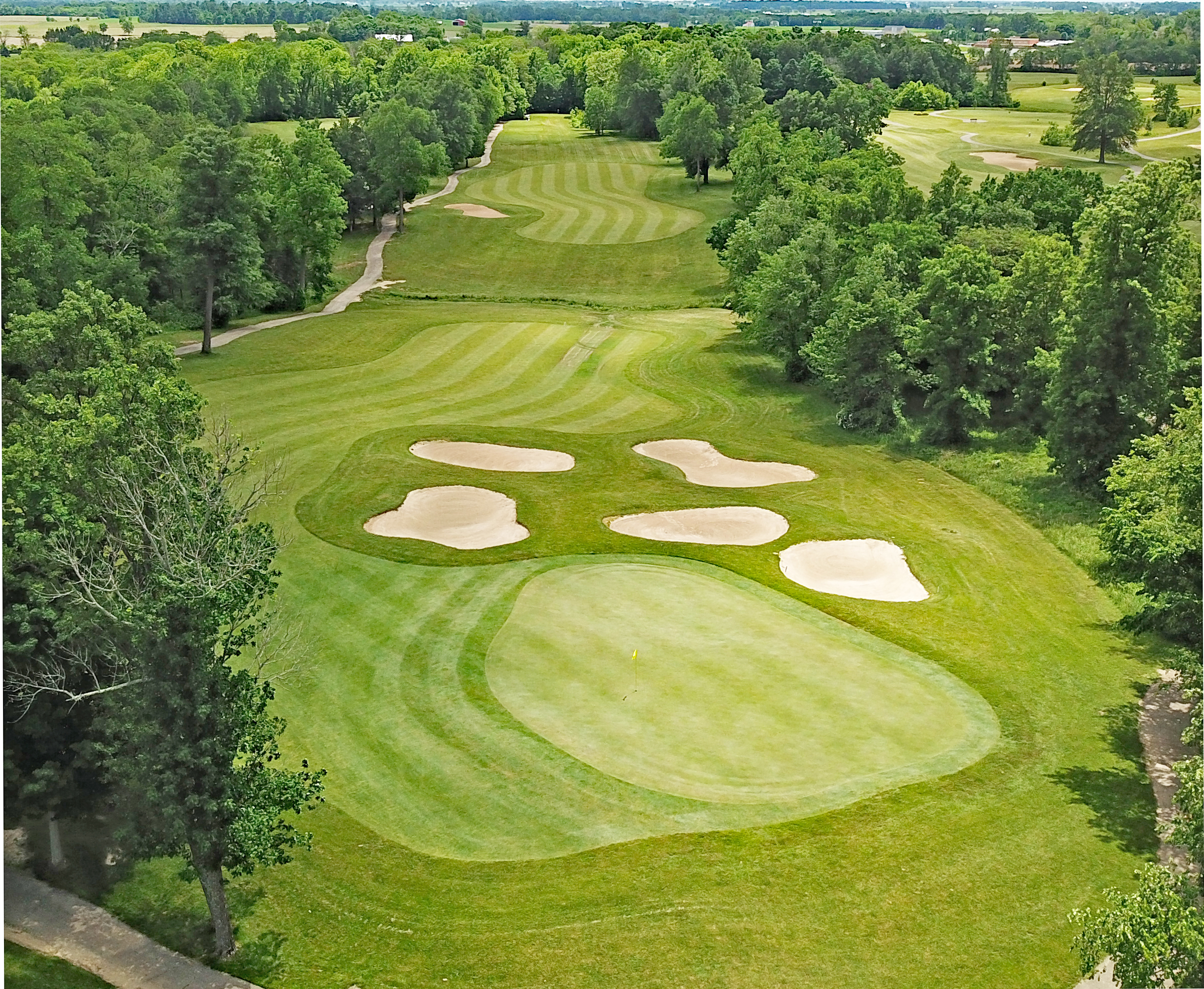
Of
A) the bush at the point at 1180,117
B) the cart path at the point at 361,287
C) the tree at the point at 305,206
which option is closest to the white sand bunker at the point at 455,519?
the cart path at the point at 361,287

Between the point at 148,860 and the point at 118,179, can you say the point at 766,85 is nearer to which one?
the point at 118,179

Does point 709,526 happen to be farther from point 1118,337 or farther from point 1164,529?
point 1164,529

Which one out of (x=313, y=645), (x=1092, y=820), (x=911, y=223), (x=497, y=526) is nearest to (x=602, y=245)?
(x=911, y=223)

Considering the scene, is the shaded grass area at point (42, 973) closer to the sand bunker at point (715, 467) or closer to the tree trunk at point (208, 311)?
the sand bunker at point (715, 467)

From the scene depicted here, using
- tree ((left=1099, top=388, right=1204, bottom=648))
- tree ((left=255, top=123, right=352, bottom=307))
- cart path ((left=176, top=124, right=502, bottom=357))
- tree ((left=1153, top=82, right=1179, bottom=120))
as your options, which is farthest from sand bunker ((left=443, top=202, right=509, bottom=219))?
tree ((left=1153, top=82, right=1179, bottom=120))

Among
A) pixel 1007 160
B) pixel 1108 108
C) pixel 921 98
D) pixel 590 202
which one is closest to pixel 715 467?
pixel 590 202

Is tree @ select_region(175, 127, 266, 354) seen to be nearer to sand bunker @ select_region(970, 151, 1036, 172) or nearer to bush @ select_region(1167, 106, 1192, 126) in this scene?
sand bunker @ select_region(970, 151, 1036, 172)
